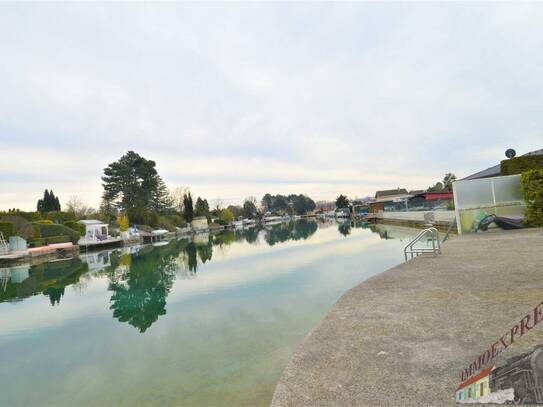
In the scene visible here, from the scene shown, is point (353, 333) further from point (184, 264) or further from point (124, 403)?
point (184, 264)

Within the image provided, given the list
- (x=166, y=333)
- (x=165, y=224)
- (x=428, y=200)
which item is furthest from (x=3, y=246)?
(x=428, y=200)

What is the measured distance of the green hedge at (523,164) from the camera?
1320 cm

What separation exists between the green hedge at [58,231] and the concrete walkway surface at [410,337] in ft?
108

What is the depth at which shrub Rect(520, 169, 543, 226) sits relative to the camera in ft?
39.0

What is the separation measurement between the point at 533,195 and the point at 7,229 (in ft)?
109

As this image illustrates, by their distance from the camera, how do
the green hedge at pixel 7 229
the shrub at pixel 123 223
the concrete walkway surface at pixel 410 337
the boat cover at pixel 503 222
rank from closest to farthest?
1. the concrete walkway surface at pixel 410 337
2. the boat cover at pixel 503 222
3. the green hedge at pixel 7 229
4. the shrub at pixel 123 223

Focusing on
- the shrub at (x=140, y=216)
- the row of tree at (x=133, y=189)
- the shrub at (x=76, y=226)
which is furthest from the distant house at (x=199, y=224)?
the shrub at (x=76, y=226)

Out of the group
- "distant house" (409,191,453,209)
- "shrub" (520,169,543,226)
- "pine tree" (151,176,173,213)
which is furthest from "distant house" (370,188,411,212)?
"pine tree" (151,176,173,213)

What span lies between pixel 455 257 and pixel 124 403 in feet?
25.4

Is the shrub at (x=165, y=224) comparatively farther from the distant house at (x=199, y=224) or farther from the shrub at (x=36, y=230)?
the shrub at (x=36, y=230)

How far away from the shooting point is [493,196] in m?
13.2

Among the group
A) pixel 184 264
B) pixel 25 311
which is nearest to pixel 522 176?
pixel 184 264

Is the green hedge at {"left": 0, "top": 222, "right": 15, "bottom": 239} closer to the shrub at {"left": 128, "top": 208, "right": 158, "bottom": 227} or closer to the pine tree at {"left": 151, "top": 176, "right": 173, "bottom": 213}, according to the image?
the shrub at {"left": 128, "top": 208, "right": 158, "bottom": 227}

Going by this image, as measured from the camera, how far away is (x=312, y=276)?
11164 millimetres
